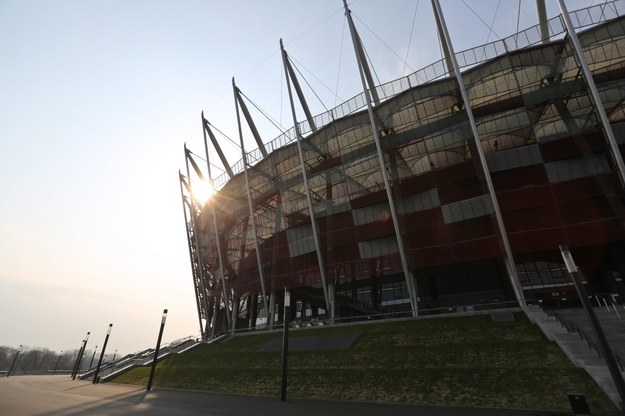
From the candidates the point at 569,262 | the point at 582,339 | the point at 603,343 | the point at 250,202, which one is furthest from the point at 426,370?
the point at 250,202

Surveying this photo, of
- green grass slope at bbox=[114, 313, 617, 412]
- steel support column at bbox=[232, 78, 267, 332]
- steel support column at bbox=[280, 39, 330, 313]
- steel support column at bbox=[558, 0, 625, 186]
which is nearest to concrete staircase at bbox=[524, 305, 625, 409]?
green grass slope at bbox=[114, 313, 617, 412]

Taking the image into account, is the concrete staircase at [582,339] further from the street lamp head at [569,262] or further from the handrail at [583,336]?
the street lamp head at [569,262]

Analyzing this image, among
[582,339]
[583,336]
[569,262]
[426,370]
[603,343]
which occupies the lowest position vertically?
[426,370]

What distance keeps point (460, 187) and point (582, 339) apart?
54.1 ft

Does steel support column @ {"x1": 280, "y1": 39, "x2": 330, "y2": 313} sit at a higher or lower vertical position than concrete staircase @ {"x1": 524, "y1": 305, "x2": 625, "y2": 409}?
higher

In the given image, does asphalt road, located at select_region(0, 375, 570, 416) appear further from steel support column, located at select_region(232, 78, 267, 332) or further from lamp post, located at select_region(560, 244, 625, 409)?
steel support column, located at select_region(232, 78, 267, 332)

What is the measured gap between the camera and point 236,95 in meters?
43.6

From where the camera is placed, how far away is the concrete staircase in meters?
11.6

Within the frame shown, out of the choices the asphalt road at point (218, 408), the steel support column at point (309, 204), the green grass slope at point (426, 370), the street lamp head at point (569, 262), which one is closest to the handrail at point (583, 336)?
the green grass slope at point (426, 370)

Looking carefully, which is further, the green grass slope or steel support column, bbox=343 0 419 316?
steel support column, bbox=343 0 419 316

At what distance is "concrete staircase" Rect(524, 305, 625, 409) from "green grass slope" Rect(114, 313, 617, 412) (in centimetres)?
29

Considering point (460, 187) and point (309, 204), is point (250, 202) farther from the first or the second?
point (460, 187)

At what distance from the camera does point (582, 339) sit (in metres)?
15.4

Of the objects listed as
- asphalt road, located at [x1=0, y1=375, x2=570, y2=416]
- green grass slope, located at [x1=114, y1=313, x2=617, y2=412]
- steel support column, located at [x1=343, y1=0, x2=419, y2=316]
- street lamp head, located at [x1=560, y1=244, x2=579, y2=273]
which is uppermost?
steel support column, located at [x1=343, y1=0, x2=419, y2=316]
